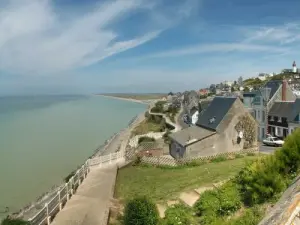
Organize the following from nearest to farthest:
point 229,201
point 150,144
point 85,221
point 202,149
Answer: point 229,201 < point 85,221 < point 202,149 < point 150,144

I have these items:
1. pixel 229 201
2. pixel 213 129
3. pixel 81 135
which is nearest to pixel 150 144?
pixel 213 129

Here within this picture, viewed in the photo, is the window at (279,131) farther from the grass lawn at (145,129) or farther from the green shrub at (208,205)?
the green shrub at (208,205)

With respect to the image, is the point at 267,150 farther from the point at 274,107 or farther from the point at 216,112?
the point at 274,107

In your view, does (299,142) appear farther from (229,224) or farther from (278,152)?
(229,224)

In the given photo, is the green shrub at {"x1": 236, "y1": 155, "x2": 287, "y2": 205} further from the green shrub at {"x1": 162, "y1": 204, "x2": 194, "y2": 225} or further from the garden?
the green shrub at {"x1": 162, "y1": 204, "x2": 194, "y2": 225}

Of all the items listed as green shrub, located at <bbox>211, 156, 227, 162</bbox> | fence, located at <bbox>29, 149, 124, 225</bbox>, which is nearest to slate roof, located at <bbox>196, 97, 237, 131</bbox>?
green shrub, located at <bbox>211, 156, 227, 162</bbox>

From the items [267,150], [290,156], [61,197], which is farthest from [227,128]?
[290,156]
